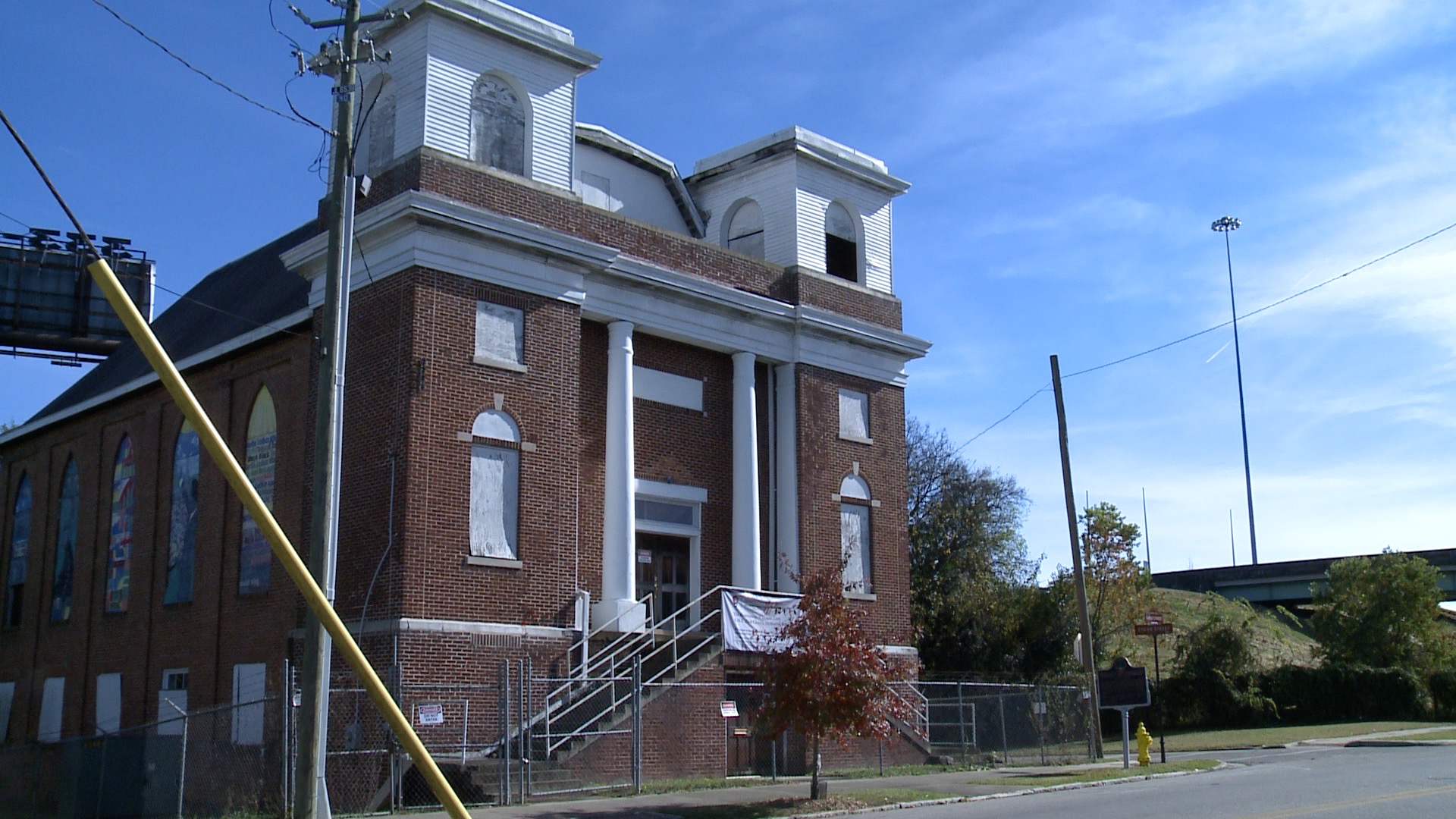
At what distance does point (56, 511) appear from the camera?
3662cm

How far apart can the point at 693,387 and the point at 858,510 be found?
5277mm

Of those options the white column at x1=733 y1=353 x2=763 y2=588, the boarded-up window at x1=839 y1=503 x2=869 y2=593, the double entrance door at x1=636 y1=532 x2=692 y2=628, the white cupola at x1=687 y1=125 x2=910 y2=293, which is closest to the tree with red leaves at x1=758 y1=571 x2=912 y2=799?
the double entrance door at x1=636 y1=532 x2=692 y2=628

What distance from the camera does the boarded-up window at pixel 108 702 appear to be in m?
31.2

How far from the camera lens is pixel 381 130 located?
86.4 ft

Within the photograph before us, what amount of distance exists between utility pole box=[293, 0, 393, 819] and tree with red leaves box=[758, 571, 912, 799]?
22.4 feet

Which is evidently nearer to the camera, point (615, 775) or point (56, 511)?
point (615, 775)

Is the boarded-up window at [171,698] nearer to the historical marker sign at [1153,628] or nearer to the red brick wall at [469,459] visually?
the red brick wall at [469,459]

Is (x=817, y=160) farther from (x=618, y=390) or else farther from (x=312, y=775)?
(x=312, y=775)

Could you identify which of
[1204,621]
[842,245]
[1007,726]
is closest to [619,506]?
[842,245]

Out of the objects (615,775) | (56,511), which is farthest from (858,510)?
(56,511)

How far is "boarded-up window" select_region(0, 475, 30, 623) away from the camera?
3806 cm

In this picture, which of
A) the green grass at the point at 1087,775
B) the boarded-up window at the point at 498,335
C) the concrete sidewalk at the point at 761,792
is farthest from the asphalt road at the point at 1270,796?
the boarded-up window at the point at 498,335

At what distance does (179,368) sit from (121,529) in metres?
4.78

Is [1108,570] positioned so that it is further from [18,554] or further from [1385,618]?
[18,554]
